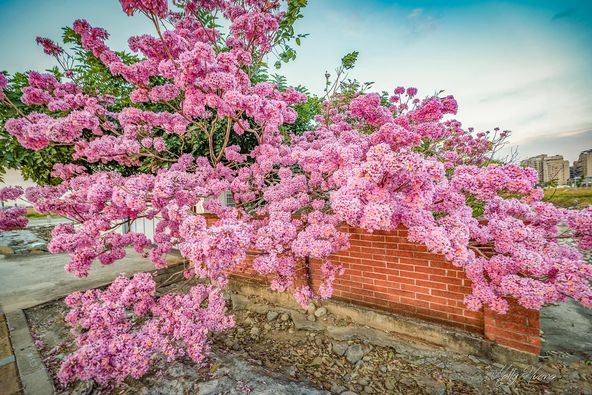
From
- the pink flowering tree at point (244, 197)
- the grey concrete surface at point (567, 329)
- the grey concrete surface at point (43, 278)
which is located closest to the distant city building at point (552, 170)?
the pink flowering tree at point (244, 197)

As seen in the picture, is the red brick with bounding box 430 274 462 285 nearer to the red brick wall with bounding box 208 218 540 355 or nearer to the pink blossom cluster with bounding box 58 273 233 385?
the red brick wall with bounding box 208 218 540 355

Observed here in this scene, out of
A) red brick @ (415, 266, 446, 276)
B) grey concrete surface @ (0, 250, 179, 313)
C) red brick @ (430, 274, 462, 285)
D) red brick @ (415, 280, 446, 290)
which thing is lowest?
grey concrete surface @ (0, 250, 179, 313)

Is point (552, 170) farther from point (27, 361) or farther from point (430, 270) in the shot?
point (27, 361)

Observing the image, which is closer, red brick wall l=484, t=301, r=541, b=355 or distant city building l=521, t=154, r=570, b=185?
red brick wall l=484, t=301, r=541, b=355

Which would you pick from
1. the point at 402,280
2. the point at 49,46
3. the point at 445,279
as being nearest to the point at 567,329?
the point at 445,279

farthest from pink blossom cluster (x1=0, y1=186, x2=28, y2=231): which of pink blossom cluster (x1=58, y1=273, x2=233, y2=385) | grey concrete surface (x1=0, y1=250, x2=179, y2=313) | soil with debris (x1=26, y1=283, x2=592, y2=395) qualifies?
grey concrete surface (x1=0, y1=250, x2=179, y2=313)

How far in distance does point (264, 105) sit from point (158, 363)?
3.40 meters

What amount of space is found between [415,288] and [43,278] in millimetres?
9451

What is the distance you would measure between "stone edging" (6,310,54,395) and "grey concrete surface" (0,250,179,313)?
112 cm

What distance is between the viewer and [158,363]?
304 cm

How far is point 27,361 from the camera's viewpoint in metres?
3.20

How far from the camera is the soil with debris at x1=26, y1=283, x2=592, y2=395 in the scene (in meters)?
2.44

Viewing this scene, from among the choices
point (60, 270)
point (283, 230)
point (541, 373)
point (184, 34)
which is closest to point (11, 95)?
point (184, 34)

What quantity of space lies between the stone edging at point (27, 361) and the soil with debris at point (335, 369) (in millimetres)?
150
